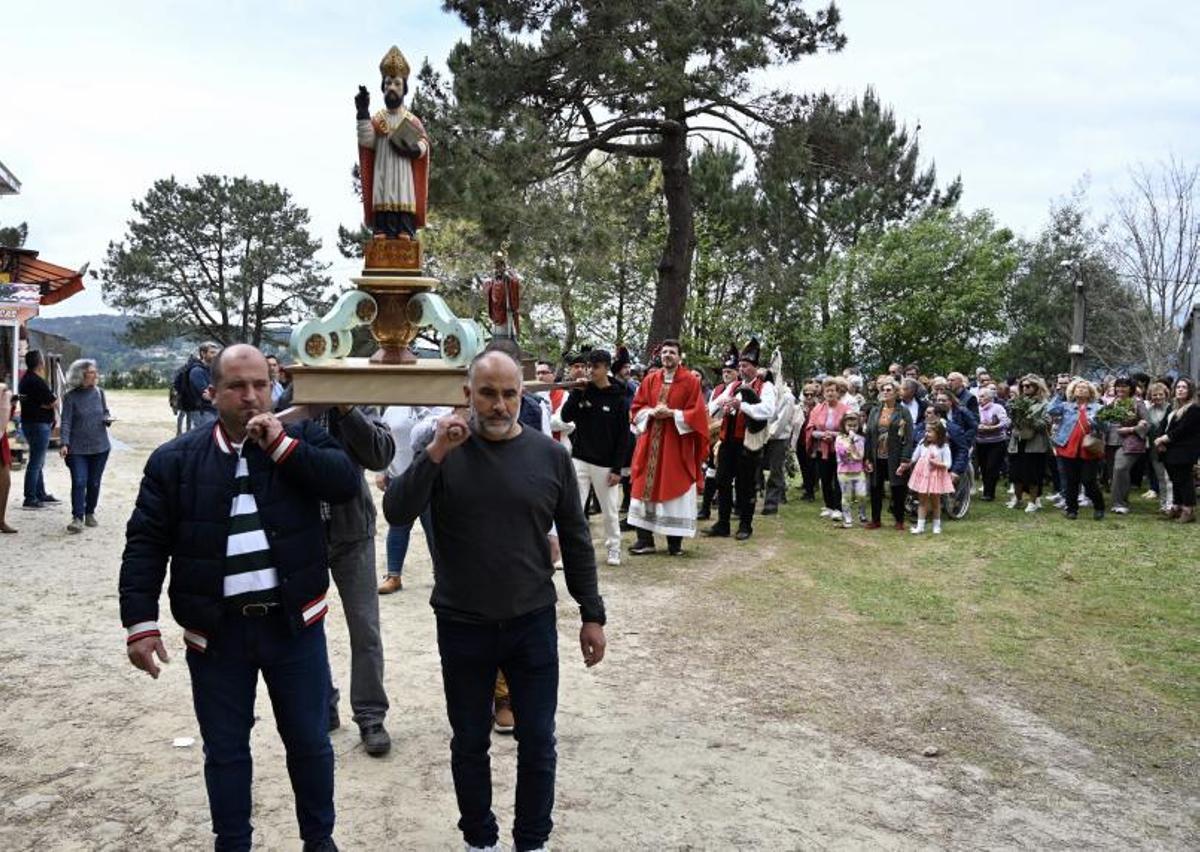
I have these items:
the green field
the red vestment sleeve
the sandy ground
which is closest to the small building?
the sandy ground

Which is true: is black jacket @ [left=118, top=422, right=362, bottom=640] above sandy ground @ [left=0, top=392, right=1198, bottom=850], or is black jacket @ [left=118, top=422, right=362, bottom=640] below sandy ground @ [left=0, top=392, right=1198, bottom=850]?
above

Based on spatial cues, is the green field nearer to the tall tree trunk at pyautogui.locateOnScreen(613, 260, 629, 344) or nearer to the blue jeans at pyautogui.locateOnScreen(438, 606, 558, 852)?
the blue jeans at pyautogui.locateOnScreen(438, 606, 558, 852)

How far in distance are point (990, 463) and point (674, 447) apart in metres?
6.84

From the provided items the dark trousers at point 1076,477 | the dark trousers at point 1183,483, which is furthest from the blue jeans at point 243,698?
the dark trousers at point 1183,483

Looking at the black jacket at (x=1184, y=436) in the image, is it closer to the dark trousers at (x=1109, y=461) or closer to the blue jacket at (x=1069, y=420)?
the blue jacket at (x=1069, y=420)

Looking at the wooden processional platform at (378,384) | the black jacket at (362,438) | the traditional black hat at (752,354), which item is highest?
the traditional black hat at (752,354)

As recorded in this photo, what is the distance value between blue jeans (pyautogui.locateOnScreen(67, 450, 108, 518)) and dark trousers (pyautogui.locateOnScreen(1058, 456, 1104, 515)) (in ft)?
38.3

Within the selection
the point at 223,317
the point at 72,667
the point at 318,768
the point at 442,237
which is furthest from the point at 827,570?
Answer: the point at 223,317

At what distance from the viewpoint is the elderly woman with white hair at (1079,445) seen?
13258mm

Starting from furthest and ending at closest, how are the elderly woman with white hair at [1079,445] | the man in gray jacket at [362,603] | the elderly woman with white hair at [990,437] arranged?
the elderly woman with white hair at [990,437] < the elderly woman with white hair at [1079,445] < the man in gray jacket at [362,603]

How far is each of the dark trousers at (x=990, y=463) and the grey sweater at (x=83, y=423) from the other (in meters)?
11.9

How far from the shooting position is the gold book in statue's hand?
428 centimetres

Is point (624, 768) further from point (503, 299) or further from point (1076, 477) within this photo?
point (1076, 477)

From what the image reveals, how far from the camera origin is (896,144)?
35.7 meters
